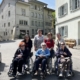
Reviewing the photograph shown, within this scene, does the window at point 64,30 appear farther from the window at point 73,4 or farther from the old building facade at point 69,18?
the window at point 73,4

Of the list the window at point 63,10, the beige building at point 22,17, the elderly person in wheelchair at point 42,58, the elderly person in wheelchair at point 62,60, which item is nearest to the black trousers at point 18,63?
the elderly person in wheelchair at point 42,58

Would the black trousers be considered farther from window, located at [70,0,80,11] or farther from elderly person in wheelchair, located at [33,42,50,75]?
window, located at [70,0,80,11]

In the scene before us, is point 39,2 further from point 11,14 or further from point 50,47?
point 50,47

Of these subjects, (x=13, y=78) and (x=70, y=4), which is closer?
(x=13, y=78)

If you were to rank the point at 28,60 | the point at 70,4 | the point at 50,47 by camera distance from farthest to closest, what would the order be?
1. the point at 70,4
2. the point at 50,47
3. the point at 28,60

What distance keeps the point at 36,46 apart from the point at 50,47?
2.14ft

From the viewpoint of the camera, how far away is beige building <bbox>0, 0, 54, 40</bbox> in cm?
4222

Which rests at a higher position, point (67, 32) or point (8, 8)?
point (8, 8)

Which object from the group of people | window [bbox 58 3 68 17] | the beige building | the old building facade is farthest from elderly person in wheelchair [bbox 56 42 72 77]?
the beige building

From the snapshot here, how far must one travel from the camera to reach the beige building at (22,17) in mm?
42219

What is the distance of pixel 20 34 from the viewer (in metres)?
41.5

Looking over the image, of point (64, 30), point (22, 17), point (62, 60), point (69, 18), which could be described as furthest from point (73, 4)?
point (22, 17)

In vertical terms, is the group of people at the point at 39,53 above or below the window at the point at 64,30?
below

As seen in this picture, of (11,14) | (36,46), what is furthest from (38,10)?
(36,46)
